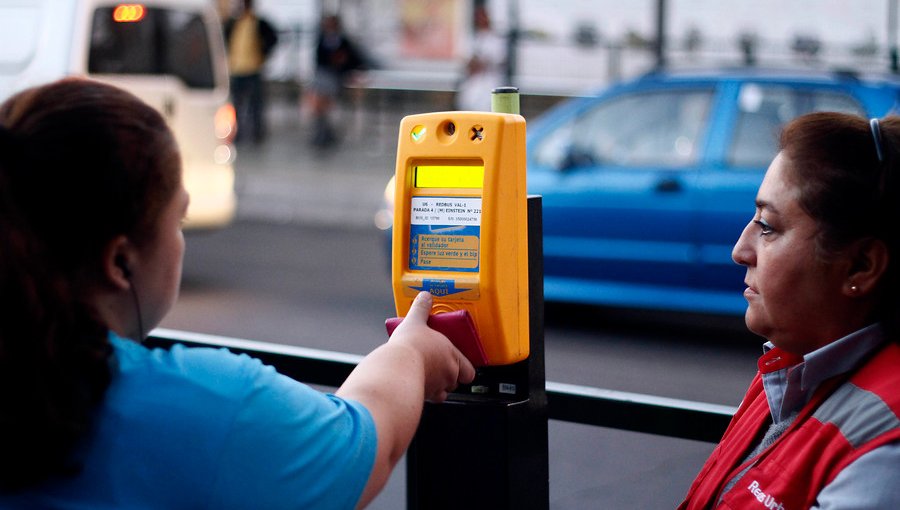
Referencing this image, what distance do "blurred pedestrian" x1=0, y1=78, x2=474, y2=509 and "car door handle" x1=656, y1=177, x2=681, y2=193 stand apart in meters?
5.70

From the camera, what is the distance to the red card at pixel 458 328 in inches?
81.6

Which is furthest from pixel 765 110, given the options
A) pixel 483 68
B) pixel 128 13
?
pixel 483 68

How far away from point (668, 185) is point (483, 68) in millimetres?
6809

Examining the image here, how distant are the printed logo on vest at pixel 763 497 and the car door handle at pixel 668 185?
5258 mm

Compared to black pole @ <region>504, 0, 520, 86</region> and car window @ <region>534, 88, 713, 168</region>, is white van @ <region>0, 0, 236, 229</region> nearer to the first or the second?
car window @ <region>534, 88, 713, 168</region>

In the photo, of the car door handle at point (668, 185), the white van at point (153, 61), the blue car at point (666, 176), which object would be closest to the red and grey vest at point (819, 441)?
the blue car at point (666, 176)

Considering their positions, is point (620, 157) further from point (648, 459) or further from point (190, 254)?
point (190, 254)

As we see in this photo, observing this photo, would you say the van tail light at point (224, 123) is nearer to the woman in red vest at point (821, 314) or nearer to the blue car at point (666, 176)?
the blue car at point (666, 176)

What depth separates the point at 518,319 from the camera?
220cm

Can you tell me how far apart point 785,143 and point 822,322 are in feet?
0.96

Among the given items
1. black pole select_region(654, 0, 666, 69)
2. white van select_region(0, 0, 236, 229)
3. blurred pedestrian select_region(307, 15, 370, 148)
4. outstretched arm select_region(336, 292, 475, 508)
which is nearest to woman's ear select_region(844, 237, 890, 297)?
outstretched arm select_region(336, 292, 475, 508)

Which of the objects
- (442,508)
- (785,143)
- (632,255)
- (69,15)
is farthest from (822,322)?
(69,15)

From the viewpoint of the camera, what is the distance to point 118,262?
1580mm

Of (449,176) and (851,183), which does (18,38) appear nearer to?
(449,176)
